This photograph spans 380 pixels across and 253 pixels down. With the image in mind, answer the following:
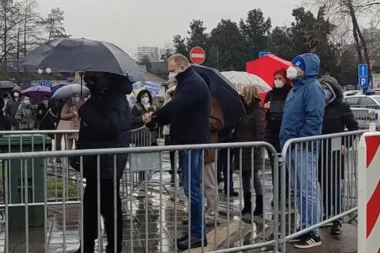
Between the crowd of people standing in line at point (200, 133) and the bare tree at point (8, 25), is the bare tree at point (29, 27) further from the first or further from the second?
the crowd of people standing in line at point (200, 133)

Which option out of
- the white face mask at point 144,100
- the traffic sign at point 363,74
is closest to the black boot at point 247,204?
the white face mask at point 144,100

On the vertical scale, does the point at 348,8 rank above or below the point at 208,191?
above

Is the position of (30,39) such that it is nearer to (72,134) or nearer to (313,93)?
(72,134)

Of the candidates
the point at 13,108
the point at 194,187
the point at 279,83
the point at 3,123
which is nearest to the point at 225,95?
the point at 279,83

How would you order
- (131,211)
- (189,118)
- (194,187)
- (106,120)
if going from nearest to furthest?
(131,211), (106,120), (194,187), (189,118)

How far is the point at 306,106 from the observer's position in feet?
21.4

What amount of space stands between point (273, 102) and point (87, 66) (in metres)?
2.99

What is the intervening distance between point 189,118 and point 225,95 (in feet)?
4.43

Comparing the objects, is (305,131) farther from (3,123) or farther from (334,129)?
(3,123)

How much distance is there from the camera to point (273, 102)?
8164 mm

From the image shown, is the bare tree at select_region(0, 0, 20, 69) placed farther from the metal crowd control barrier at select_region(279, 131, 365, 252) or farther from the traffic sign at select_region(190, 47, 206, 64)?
the metal crowd control barrier at select_region(279, 131, 365, 252)

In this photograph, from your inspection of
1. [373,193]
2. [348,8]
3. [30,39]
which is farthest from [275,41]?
[373,193]

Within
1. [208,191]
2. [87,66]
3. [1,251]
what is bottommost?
[1,251]

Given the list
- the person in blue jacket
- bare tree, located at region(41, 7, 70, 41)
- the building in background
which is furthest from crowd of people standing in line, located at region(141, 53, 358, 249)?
the building in background
